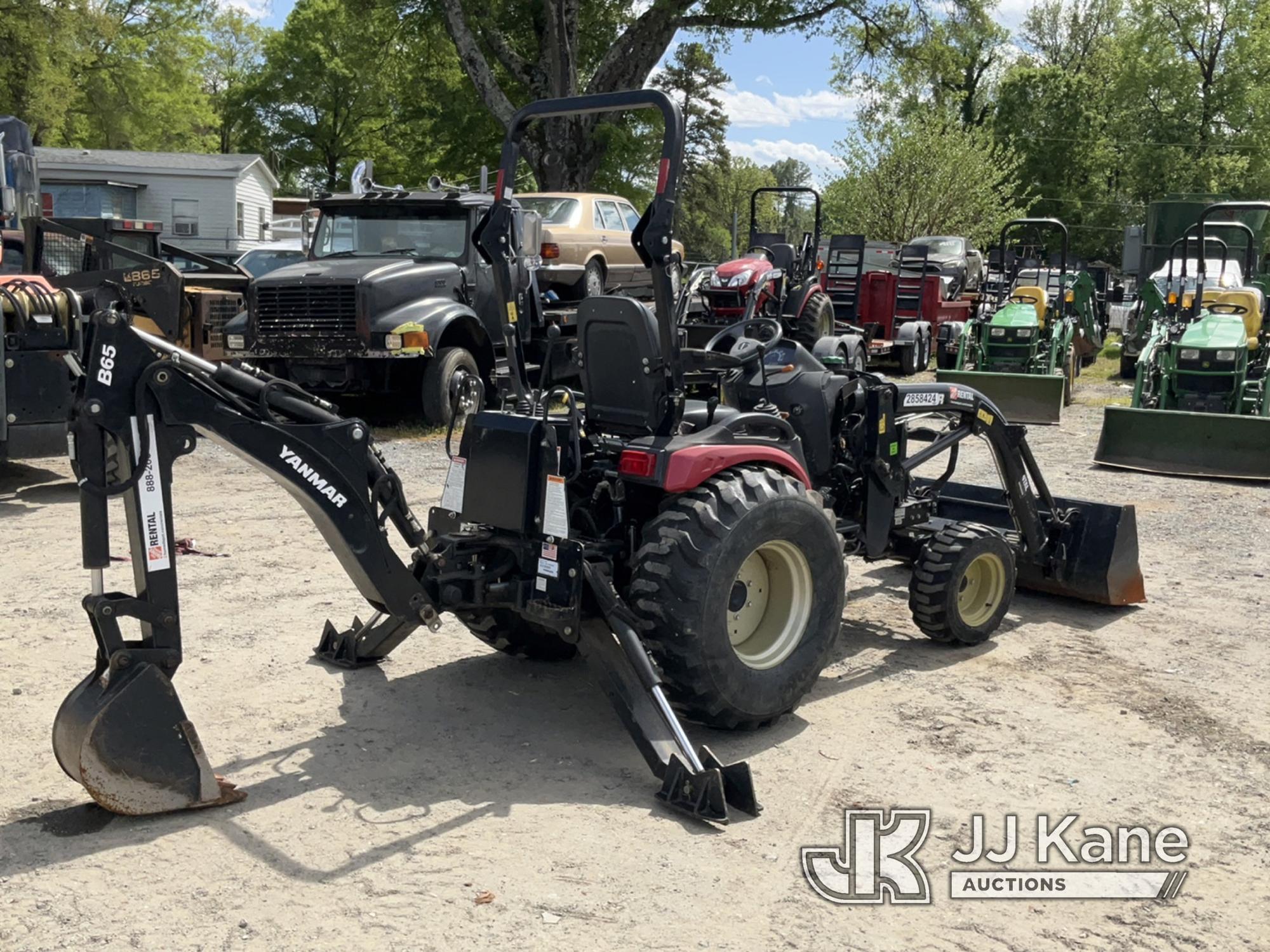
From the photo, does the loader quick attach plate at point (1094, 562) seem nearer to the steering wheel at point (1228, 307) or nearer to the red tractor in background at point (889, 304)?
the steering wheel at point (1228, 307)

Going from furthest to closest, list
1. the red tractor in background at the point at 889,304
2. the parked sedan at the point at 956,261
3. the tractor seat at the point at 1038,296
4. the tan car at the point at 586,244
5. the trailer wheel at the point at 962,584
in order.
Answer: the parked sedan at the point at 956,261
the red tractor in background at the point at 889,304
the tractor seat at the point at 1038,296
the tan car at the point at 586,244
the trailer wheel at the point at 962,584

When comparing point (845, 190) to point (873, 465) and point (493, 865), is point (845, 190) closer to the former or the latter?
point (873, 465)

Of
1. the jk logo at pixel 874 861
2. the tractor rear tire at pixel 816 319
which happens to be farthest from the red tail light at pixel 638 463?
the tractor rear tire at pixel 816 319

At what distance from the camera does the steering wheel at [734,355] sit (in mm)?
5141

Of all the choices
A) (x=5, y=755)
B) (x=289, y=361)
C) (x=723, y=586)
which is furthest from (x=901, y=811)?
(x=289, y=361)

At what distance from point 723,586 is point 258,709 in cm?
202

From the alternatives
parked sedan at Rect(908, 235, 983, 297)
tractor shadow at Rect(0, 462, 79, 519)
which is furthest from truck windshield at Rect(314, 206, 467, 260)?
parked sedan at Rect(908, 235, 983, 297)

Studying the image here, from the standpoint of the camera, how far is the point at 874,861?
13.4 feet

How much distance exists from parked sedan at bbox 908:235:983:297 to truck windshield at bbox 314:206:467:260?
1149 centimetres

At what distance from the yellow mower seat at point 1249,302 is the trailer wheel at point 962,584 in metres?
10.8

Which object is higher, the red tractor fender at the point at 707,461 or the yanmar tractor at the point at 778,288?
the yanmar tractor at the point at 778,288

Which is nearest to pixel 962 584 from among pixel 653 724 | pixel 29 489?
pixel 653 724

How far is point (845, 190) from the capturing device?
33250 mm

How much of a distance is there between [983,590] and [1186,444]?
19.8 ft
